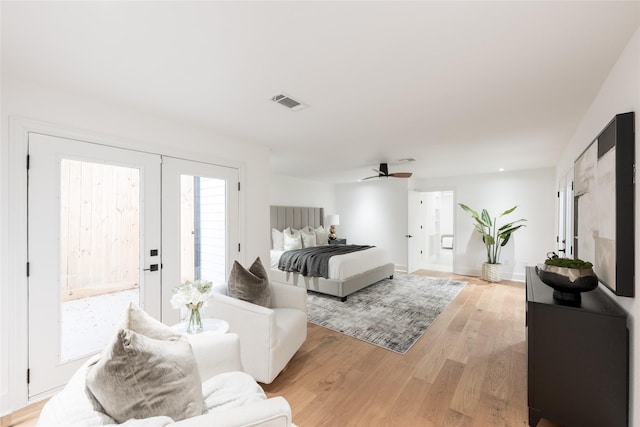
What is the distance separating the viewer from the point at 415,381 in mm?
2279

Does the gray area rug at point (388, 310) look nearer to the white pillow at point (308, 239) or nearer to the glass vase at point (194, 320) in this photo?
the white pillow at point (308, 239)

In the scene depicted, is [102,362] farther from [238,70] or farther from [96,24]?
[238,70]

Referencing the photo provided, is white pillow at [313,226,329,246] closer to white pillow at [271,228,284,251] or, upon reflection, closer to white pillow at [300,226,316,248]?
white pillow at [300,226,316,248]

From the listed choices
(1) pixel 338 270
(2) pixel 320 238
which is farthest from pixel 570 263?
(2) pixel 320 238

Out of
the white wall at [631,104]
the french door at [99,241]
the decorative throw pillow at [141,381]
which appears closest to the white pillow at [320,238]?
the french door at [99,241]

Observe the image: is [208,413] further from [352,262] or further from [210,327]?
[352,262]

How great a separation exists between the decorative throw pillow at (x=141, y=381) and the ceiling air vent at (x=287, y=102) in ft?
6.25

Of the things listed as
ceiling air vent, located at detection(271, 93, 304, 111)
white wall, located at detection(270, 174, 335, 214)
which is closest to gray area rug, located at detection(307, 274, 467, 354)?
white wall, located at detection(270, 174, 335, 214)

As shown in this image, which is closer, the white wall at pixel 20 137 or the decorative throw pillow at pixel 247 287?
the white wall at pixel 20 137

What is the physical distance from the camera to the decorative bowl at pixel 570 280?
166 centimetres

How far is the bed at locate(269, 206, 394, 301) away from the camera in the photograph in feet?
14.4

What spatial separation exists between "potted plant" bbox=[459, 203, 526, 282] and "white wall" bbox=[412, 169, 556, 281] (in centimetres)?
18

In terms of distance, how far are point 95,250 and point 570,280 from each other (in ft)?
11.8

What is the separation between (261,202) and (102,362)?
288cm
